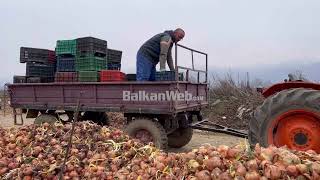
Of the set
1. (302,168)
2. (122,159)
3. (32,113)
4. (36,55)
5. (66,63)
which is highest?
(36,55)

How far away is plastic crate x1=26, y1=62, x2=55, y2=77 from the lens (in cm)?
1127

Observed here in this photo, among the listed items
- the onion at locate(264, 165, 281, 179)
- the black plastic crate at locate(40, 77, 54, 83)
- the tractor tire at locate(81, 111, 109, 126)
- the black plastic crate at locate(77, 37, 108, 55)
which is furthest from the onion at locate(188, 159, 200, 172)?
the black plastic crate at locate(40, 77, 54, 83)

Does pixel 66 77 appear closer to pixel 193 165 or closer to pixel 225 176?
pixel 193 165

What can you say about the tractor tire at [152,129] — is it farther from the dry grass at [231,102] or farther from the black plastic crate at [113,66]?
the dry grass at [231,102]

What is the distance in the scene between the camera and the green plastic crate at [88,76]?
978 cm

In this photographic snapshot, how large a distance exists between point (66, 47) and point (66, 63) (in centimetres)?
40

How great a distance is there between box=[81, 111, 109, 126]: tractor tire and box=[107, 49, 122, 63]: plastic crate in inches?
61.8

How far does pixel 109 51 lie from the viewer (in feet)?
37.7

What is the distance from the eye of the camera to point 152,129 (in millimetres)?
8516

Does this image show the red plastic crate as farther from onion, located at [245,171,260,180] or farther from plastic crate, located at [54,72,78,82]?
onion, located at [245,171,260,180]

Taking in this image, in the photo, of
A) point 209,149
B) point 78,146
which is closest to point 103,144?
point 78,146

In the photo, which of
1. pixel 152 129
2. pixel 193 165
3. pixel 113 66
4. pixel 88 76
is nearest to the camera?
pixel 193 165

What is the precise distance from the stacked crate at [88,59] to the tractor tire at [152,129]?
1.69 metres

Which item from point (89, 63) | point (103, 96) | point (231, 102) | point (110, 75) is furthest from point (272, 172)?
point (231, 102)
